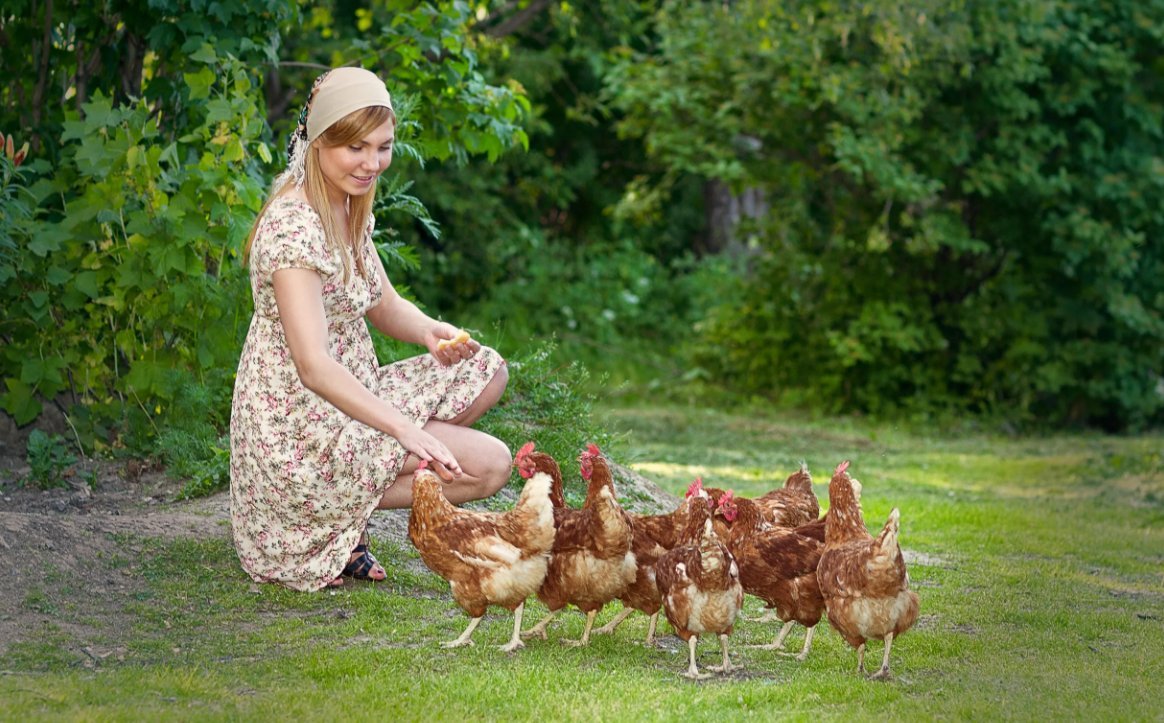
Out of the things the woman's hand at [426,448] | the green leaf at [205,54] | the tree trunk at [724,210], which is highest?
the tree trunk at [724,210]

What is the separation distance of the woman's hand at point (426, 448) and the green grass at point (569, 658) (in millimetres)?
665

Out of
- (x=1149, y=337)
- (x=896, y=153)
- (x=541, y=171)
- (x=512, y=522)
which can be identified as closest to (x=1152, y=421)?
(x=1149, y=337)

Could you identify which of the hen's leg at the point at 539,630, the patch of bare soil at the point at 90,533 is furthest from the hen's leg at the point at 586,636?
the patch of bare soil at the point at 90,533

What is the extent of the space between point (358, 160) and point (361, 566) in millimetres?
1740

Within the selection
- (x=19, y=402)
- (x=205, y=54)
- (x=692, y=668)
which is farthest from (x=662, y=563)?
(x=19, y=402)

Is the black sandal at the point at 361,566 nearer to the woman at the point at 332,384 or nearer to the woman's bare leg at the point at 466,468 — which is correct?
the woman at the point at 332,384

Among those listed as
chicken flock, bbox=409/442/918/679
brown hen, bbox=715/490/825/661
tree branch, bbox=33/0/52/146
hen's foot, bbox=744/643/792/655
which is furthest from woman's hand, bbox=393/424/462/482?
tree branch, bbox=33/0/52/146

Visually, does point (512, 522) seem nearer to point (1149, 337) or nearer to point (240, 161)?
point (240, 161)

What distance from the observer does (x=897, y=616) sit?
4934 millimetres

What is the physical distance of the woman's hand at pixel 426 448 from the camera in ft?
16.8

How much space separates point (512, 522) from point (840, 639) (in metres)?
1.48

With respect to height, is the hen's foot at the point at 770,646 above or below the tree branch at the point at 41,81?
below

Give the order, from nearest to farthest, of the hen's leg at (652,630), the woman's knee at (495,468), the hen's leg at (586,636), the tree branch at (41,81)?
the hen's leg at (586,636) < the hen's leg at (652,630) < the woman's knee at (495,468) < the tree branch at (41,81)

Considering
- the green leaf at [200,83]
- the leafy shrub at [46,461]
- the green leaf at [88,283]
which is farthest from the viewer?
the green leaf at [200,83]
